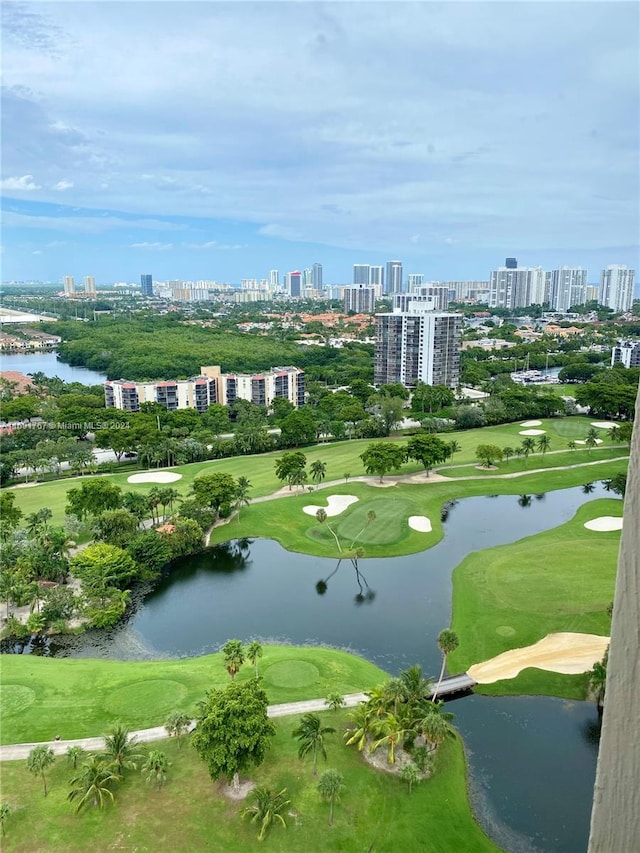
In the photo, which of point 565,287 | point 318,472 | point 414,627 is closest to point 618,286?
point 565,287

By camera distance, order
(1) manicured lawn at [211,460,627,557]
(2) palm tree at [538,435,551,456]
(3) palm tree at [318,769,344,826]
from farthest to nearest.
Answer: (2) palm tree at [538,435,551,456] < (1) manicured lawn at [211,460,627,557] < (3) palm tree at [318,769,344,826]

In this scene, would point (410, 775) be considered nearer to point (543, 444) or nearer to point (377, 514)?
point (377, 514)

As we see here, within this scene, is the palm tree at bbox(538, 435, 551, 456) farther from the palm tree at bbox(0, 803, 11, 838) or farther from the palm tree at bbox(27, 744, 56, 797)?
the palm tree at bbox(0, 803, 11, 838)

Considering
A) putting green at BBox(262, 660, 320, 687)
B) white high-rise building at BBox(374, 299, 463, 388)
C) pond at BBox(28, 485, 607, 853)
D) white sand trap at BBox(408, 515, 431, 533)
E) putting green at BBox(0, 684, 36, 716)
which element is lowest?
pond at BBox(28, 485, 607, 853)

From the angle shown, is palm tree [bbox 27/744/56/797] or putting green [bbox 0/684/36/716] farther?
putting green [bbox 0/684/36/716]

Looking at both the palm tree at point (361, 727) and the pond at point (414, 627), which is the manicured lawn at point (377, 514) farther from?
the palm tree at point (361, 727)

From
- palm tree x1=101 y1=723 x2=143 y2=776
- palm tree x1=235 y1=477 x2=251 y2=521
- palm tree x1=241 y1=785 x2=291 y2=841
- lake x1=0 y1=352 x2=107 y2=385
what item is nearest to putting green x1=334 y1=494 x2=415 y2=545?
palm tree x1=235 y1=477 x2=251 y2=521

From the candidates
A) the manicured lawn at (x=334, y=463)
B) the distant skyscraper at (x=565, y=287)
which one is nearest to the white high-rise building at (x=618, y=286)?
the distant skyscraper at (x=565, y=287)

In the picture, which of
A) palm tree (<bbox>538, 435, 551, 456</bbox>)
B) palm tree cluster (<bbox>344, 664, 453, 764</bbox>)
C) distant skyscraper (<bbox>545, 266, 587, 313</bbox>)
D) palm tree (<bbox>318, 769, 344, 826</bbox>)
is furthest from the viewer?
distant skyscraper (<bbox>545, 266, 587, 313</bbox>)
